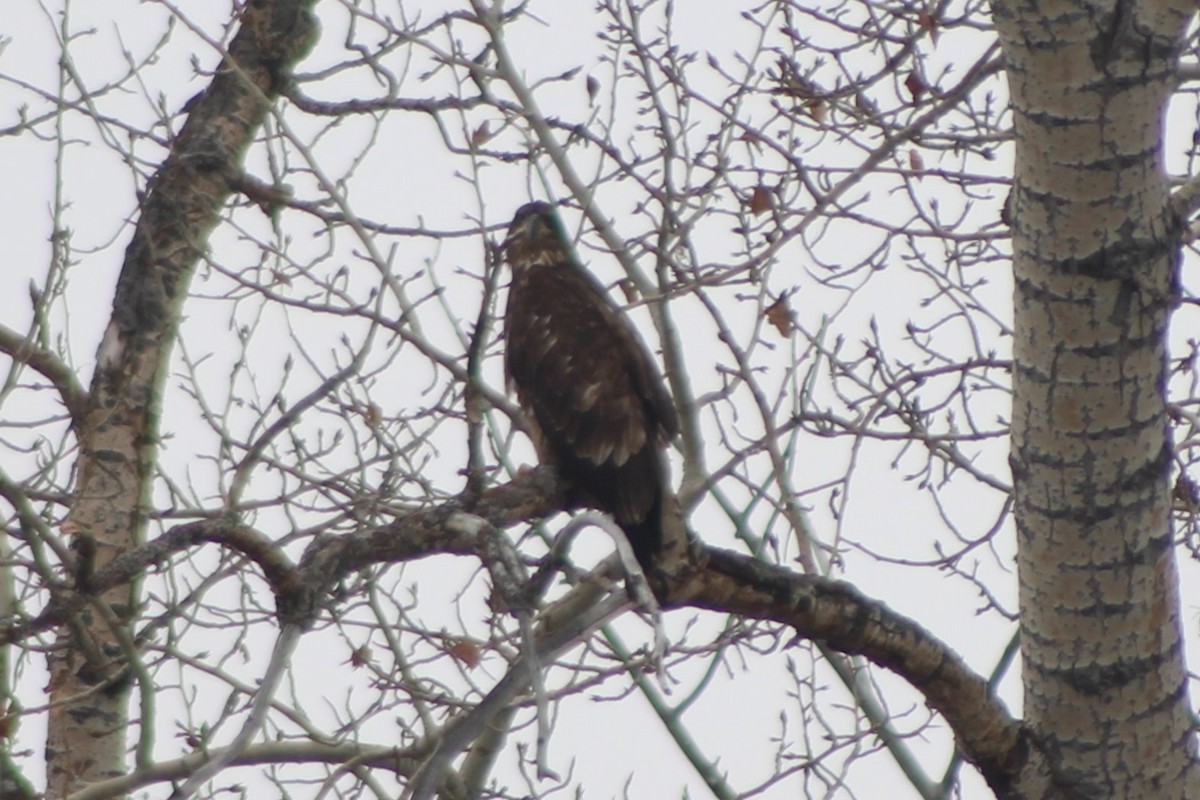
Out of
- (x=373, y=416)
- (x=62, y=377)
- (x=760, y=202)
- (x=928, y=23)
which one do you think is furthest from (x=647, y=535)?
(x=62, y=377)

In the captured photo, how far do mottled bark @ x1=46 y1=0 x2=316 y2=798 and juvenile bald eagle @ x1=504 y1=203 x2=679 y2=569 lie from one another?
1.05m

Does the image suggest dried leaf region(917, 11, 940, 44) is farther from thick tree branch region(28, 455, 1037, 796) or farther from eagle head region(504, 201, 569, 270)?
Answer: thick tree branch region(28, 455, 1037, 796)

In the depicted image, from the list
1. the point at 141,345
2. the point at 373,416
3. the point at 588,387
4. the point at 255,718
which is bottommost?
the point at 255,718

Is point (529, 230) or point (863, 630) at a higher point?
point (529, 230)

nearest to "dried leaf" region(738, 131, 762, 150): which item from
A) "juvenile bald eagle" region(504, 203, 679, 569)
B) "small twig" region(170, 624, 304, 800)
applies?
"juvenile bald eagle" region(504, 203, 679, 569)

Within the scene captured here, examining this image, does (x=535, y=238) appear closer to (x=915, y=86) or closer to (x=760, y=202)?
(x=760, y=202)

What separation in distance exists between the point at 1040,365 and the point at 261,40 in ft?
13.2

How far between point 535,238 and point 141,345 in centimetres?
166

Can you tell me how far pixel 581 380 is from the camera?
396 cm

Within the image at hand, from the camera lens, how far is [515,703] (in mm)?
3682

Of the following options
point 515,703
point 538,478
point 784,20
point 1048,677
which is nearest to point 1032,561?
point 1048,677

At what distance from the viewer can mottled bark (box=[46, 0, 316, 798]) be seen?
4.83 metres

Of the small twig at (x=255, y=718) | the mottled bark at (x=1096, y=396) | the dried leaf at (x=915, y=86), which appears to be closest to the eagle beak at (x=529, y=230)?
the dried leaf at (x=915, y=86)

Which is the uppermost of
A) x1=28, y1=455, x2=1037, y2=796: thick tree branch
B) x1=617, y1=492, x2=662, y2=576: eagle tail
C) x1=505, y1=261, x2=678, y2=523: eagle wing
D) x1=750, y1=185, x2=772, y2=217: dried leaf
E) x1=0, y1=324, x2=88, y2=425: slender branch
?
x1=0, y1=324, x2=88, y2=425: slender branch
